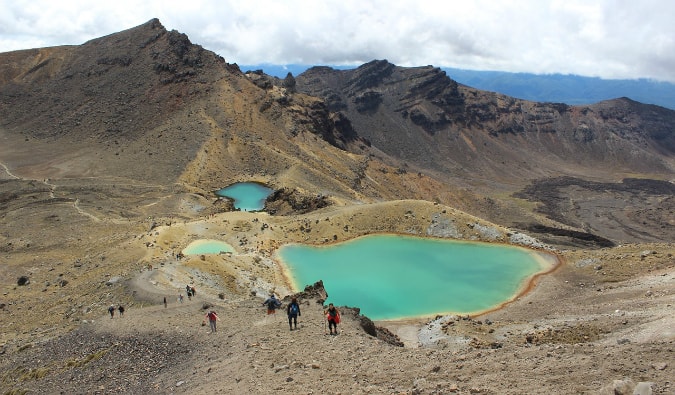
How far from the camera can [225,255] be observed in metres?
42.3

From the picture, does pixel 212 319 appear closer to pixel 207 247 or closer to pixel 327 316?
pixel 327 316

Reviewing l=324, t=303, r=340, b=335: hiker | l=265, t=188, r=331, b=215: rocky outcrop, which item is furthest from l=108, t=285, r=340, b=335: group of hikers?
l=265, t=188, r=331, b=215: rocky outcrop

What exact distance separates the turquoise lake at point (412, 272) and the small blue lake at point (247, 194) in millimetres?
27979

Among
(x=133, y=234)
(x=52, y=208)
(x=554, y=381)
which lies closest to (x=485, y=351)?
(x=554, y=381)

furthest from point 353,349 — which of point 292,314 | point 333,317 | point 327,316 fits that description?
point 292,314

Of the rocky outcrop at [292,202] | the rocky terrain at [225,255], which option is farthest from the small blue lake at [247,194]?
the rocky outcrop at [292,202]

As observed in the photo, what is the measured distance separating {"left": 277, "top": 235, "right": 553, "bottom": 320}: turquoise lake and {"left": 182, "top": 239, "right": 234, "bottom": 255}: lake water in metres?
5.36

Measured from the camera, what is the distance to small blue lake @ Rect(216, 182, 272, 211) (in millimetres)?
75769

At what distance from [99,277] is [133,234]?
13453mm

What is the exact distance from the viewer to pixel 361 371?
1712 cm

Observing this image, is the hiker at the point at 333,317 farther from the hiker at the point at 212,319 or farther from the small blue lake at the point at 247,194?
the small blue lake at the point at 247,194

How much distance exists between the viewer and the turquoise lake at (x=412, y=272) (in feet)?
124

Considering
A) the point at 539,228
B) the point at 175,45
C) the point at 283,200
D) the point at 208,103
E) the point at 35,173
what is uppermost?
the point at 175,45

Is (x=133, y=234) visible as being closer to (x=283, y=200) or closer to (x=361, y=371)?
(x=283, y=200)
